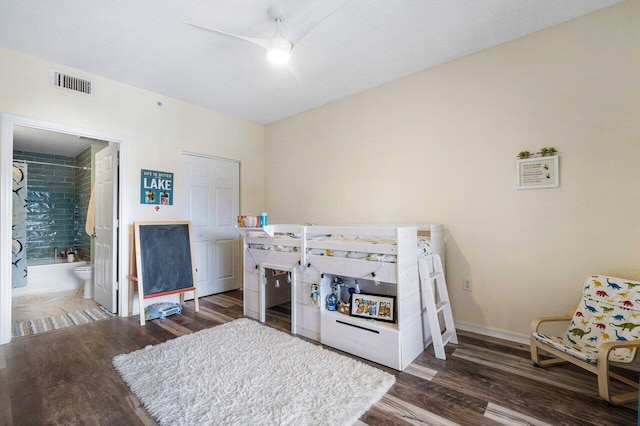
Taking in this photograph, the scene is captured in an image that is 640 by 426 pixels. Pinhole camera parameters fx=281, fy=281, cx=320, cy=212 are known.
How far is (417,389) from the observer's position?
1830mm

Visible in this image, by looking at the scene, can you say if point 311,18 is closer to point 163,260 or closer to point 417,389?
point 417,389

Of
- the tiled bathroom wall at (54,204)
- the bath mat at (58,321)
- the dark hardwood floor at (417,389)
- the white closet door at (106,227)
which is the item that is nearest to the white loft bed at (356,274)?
the dark hardwood floor at (417,389)

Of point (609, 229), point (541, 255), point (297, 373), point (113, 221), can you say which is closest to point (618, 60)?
point (609, 229)

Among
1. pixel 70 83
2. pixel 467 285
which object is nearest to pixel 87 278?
pixel 70 83

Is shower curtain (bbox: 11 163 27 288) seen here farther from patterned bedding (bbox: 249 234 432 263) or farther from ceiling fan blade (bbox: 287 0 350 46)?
ceiling fan blade (bbox: 287 0 350 46)

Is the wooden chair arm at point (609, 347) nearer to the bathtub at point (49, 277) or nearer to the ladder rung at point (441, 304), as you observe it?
the ladder rung at point (441, 304)

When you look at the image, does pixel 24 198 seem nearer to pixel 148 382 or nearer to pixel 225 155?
pixel 225 155

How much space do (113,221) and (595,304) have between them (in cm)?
465

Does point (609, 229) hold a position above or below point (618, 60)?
below

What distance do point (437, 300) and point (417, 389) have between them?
3.36ft

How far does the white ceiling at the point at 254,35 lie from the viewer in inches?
82.9

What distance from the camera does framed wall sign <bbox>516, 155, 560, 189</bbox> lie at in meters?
2.33

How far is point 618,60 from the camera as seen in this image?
82.7 inches

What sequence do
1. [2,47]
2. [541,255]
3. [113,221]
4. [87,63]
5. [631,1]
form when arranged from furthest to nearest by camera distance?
1. [113,221]
2. [87,63]
3. [2,47]
4. [541,255]
5. [631,1]
